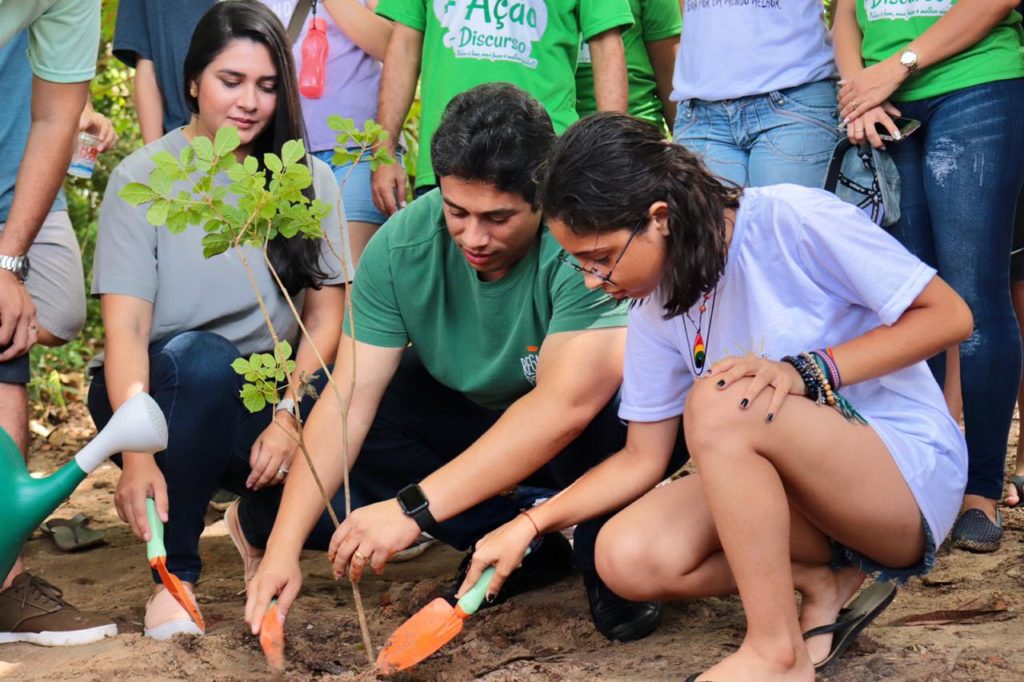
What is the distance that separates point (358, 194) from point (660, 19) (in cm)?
109

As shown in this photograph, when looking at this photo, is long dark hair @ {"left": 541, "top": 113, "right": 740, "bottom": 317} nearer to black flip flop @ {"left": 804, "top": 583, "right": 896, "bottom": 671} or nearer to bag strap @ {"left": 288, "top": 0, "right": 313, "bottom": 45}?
black flip flop @ {"left": 804, "top": 583, "right": 896, "bottom": 671}

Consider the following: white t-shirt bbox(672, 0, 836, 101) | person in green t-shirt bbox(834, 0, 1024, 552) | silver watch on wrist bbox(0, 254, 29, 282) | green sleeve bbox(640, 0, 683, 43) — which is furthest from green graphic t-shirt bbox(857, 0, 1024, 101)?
silver watch on wrist bbox(0, 254, 29, 282)

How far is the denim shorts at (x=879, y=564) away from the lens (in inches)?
88.9

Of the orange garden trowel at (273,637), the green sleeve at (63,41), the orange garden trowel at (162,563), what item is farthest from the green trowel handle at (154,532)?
the green sleeve at (63,41)

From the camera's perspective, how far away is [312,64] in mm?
3660

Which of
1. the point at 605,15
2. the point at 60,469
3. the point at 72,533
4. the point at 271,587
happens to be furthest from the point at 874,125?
the point at 72,533

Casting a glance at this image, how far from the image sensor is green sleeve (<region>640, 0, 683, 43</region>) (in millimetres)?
3740

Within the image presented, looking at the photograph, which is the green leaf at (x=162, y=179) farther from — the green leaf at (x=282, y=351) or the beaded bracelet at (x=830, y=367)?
the beaded bracelet at (x=830, y=367)

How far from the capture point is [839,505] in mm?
2148

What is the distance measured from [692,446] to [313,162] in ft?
4.79

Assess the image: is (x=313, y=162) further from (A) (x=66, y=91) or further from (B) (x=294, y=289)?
(A) (x=66, y=91)

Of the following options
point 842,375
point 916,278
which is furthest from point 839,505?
point 916,278

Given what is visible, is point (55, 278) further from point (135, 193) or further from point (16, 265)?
point (135, 193)

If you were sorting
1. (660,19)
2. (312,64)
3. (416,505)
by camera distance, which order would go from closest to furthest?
(416,505) < (312,64) < (660,19)
